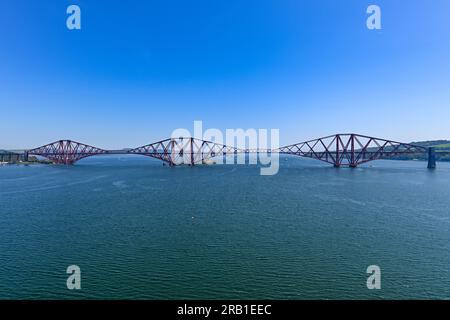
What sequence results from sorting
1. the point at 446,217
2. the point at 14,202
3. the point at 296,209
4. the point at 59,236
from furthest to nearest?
1. the point at 14,202
2. the point at 296,209
3. the point at 446,217
4. the point at 59,236

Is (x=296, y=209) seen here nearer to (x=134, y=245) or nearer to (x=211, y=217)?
(x=211, y=217)

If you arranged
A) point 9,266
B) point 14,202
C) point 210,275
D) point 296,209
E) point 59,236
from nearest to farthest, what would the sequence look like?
point 210,275 → point 9,266 → point 59,236 → point 296,209 → point 14,202

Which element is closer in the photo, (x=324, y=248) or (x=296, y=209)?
(x=324, y=248)
